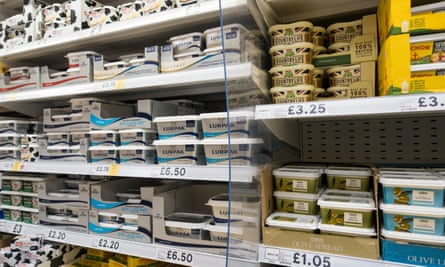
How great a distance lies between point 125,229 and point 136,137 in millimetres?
422

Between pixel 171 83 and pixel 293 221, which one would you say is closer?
pixel 293 221

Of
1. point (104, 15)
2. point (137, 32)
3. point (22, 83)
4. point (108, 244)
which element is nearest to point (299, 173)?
point (108, 244)

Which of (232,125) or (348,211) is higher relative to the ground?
(232,125)

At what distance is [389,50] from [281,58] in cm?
33

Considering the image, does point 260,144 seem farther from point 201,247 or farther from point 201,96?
point 201,96

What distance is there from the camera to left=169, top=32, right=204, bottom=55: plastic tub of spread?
1187 millimetres

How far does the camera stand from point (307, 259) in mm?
868

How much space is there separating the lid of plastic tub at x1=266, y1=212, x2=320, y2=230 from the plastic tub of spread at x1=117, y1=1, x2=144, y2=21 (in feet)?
3.46

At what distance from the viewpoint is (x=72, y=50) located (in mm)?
1650

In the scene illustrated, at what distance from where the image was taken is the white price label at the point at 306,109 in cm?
86

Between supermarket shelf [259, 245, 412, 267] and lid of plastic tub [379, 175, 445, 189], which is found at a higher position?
lid of plastic tub [379, 175, 445, 189]

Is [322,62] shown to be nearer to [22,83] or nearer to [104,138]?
[104,138]

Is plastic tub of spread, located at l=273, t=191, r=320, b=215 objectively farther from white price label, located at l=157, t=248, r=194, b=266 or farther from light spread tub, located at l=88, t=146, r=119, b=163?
light spread tub, located at l=88, t=146, r=119, b=163

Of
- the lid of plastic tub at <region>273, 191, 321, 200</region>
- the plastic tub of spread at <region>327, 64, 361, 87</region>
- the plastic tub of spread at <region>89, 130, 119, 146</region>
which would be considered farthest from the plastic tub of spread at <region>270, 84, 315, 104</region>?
the plastic tub of spread at <region>89, 130, 119, 146</region>
